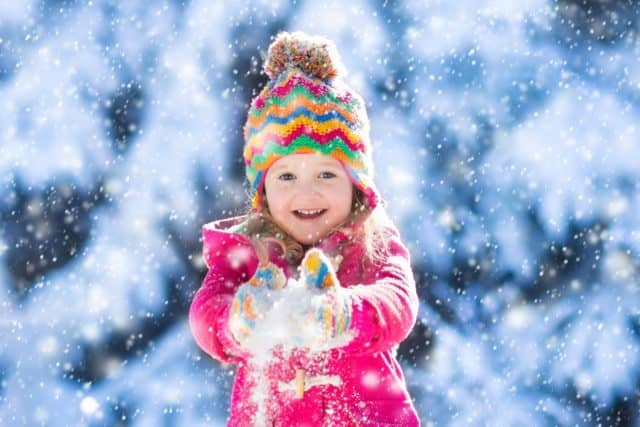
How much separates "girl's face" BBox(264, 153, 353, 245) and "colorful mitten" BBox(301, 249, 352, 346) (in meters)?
0.38

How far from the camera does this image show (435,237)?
4215 mm

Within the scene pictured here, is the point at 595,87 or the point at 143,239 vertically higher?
the point at 595,87

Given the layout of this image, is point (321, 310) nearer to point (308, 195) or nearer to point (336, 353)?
point (336, 353)

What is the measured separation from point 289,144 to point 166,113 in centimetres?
208

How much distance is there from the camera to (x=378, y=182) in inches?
163

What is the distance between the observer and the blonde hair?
207cm

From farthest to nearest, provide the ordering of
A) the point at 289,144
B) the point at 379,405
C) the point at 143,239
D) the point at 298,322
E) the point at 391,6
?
the point at 391,6, the point at 143,239, the point at 289,144, the point at 379,405, the point at 298,322

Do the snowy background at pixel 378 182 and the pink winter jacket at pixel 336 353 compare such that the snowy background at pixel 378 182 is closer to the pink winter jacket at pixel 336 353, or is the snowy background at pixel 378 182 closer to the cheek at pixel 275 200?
the cheek at pixel 275 200

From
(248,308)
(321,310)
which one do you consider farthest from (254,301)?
(321,310)

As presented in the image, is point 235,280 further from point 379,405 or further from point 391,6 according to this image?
point 391,6

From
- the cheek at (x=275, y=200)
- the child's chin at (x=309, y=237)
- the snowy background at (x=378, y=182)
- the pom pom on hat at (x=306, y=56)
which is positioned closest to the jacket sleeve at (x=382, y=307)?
the child's chin at (x=309, y=237)

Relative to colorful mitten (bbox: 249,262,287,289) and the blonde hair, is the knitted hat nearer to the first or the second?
the blonde hair

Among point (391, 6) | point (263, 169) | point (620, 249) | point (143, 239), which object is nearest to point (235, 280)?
point (263, 169)

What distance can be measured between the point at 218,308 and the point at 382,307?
33 centimetres
